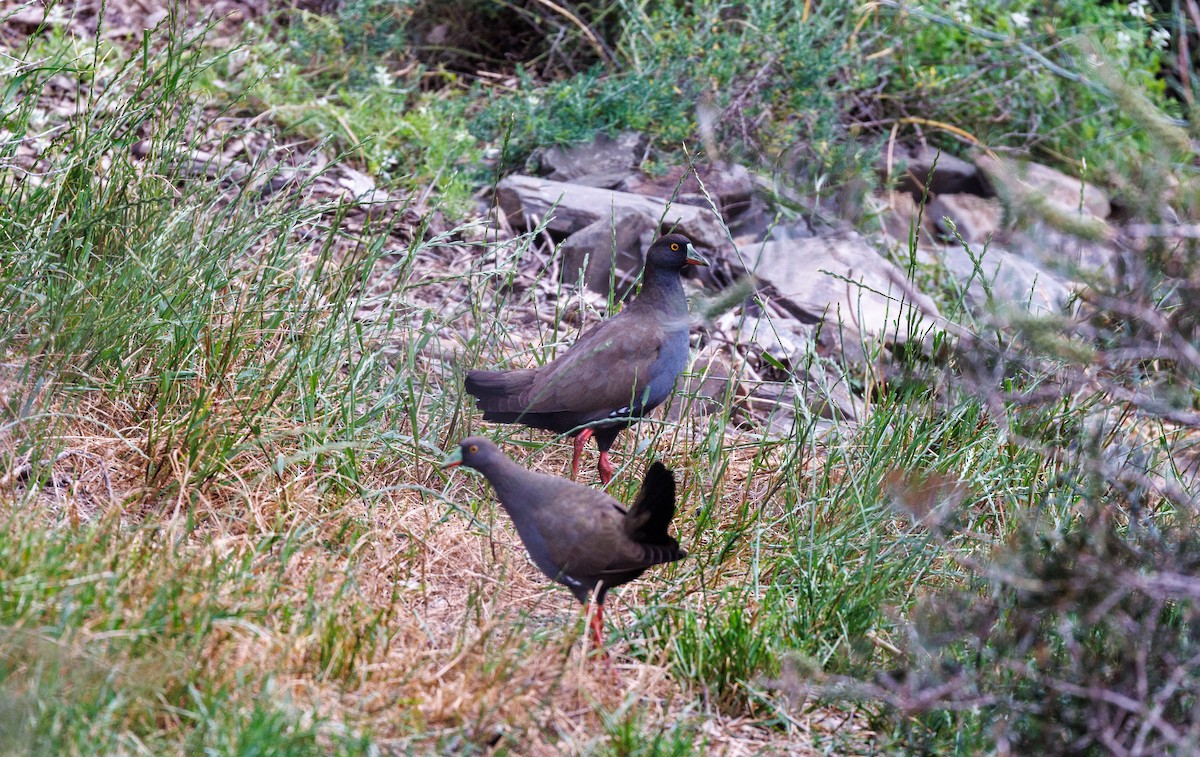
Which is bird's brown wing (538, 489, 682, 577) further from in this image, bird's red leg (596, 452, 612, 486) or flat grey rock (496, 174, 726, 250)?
flat grey rock (496, 174, 726, 250)

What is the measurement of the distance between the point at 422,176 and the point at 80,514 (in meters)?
2.87

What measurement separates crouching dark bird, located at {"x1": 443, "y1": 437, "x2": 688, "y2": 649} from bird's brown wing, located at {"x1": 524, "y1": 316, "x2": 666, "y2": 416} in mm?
871

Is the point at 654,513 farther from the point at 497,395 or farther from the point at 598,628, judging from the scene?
the point at 497,395

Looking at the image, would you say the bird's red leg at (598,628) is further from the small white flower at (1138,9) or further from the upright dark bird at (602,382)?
the small white flower at (1138,9)

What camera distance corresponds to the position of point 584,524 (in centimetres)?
346

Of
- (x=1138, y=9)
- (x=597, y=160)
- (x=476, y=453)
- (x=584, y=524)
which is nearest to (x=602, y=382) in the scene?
(x=476, y=453)

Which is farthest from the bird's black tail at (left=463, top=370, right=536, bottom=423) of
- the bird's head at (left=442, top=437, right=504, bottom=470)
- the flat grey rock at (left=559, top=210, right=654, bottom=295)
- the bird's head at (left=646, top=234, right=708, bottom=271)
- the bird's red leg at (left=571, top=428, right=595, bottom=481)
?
the flat grey rock at (left=559, top=210, right=654, bottom=295)

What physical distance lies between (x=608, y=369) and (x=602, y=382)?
0.06m

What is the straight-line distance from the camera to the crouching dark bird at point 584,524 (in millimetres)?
3363

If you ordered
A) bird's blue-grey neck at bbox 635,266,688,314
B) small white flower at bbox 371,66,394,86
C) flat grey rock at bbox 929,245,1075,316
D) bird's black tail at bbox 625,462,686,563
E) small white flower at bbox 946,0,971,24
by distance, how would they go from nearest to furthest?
bird's black tail at bbox 625,462,686,563, bird's blue-grey neck at bbox 635,266,688,314, flat grey rock at bbox 929,245,1075,316, small white flower at bbox 371,66,394,86, small white flower at bbox 946,0,971,24

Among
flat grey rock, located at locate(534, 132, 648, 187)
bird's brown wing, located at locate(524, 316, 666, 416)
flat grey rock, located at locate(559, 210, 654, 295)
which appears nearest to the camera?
bird's brown wing, located at locate(524, 316, 666, 416)

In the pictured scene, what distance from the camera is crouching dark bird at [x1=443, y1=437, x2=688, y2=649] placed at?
11.0ft

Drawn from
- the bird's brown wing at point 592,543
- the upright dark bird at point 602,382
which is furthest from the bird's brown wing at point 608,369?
the bird's brown wing at point 592,543

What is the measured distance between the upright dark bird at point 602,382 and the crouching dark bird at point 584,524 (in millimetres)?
739
